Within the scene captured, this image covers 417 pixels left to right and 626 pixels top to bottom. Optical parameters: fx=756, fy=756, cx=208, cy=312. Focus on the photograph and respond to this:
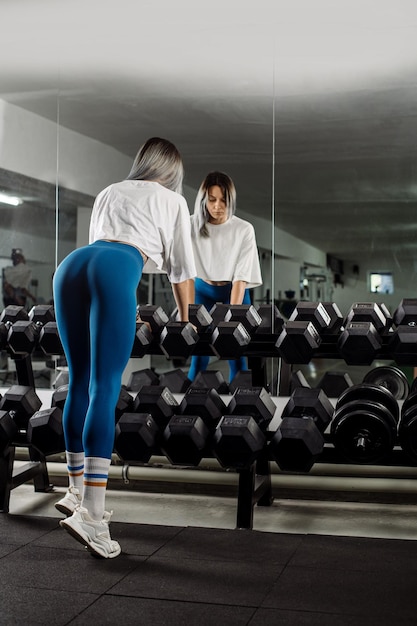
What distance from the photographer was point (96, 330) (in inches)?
86.9

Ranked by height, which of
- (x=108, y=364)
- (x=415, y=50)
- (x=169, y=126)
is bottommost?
(x=108, y=364)

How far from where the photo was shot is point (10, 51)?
407 centimetres

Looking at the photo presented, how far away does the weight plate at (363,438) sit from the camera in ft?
8.23

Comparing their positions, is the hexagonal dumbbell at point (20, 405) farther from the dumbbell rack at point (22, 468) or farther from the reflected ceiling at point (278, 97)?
the reflected ceiling at point (278, 97)

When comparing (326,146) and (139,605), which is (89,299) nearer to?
(139,605)

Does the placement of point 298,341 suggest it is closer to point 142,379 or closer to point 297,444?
point 297,444

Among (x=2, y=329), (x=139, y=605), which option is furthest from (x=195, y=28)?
(x=139, y=605)

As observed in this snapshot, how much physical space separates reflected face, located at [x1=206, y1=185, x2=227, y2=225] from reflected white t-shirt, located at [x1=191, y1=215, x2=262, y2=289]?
33 millimetres

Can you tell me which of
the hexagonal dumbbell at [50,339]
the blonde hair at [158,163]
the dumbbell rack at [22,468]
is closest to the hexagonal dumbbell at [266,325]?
the blonde hair at [158,163]

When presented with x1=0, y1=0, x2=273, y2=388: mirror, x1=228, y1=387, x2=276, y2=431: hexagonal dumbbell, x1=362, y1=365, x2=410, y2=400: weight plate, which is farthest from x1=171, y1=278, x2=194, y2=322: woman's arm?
x1=362, y1=365, x2=410, y2=400: weight plate

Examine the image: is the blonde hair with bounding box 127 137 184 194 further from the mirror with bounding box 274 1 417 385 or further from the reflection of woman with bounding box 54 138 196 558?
the mirror with bounding box 274 1 417 385

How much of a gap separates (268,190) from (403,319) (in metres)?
1.25

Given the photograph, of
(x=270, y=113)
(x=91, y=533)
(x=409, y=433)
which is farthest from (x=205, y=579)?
(x=270, y=113)

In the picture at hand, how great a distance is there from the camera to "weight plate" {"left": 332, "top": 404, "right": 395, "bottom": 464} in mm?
2510
